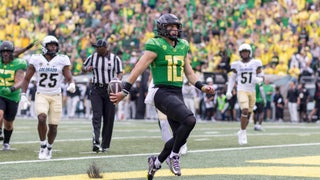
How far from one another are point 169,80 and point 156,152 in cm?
449

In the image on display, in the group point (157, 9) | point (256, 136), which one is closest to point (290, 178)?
point (256, 136)

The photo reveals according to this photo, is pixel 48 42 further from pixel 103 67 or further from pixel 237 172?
pixel 237 172

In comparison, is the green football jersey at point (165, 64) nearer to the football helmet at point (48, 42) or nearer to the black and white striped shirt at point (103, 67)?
the football helmet at point (48, 42)

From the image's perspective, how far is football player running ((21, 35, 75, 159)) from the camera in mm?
12531

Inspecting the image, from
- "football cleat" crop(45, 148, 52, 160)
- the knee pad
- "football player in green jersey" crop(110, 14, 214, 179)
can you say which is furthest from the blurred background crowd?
the knee pad

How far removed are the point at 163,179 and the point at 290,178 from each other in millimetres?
1387

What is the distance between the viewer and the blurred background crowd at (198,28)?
2883cm

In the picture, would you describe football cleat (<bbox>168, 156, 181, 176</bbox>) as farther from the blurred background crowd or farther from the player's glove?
the blurred background crowd

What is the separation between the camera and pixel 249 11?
104ft

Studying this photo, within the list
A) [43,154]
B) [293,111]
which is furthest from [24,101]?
[293,111]

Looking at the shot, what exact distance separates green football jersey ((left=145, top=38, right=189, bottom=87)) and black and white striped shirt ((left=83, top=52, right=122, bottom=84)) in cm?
497

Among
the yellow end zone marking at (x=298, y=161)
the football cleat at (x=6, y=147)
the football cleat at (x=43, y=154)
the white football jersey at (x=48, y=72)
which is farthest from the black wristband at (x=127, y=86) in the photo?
the football cleat at (x=6, y=147)

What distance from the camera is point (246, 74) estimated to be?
54.7 ft

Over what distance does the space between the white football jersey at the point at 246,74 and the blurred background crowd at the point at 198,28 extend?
11.4 m
